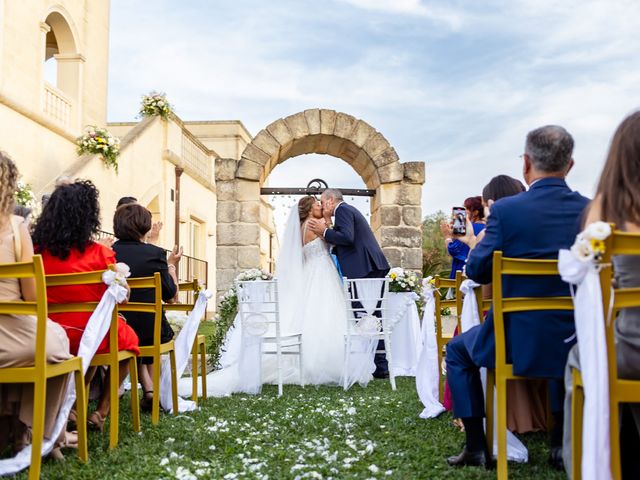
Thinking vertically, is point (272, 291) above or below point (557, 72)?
below

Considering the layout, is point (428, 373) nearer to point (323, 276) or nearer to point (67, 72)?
point (323, 276)

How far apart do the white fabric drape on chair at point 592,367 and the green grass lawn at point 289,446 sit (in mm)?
896

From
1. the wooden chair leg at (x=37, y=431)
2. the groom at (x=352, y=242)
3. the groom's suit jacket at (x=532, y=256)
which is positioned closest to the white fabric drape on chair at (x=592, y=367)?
the groom's suit jacket at (x=532, y=256)

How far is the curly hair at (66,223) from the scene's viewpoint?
361 centimetres

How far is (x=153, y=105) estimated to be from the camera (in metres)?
15.2

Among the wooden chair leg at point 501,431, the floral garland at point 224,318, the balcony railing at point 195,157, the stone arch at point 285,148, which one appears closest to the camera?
the wooden chair leg at point 501,431

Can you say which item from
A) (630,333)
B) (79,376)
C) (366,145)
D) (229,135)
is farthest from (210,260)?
(630,333)

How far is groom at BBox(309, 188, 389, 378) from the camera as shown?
Answer: 729 centimetres

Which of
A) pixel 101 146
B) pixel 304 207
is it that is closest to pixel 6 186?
pixel 304 207

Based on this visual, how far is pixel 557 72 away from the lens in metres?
6.65

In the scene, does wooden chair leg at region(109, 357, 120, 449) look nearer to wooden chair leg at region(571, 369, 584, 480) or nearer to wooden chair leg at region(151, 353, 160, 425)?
wooden chair leg at region(151, 353, 160, 425)

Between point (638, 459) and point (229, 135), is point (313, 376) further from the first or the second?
point (229, 135)

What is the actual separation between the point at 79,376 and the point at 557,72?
18.3 ft

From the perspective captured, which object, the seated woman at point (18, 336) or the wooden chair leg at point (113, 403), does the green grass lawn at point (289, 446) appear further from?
the seated woman at point (18, 336)
